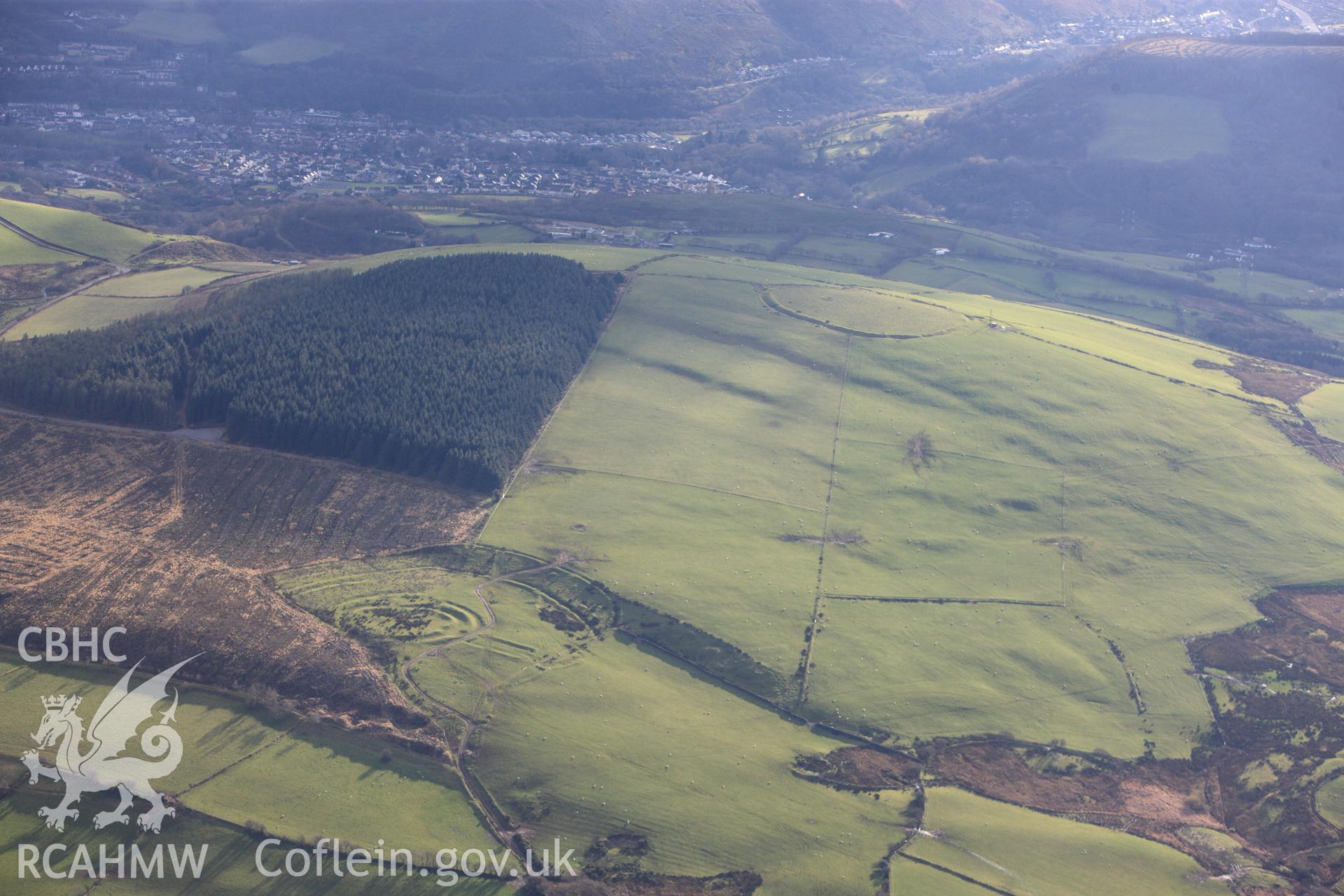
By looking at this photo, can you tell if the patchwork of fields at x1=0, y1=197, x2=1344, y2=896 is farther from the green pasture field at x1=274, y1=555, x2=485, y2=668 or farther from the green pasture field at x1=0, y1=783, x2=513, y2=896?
the green pasture field at x1=0, y1=783, x2=513, y2=896

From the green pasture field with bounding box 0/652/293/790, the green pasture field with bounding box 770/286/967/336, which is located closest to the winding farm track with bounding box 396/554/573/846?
the green pasture field with bounding box 0/652/293/790

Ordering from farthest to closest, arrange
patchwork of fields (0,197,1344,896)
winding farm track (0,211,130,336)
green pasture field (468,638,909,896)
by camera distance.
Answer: winding farm track (0,211,130,336), patchwork of fields (0,197,1344,896), green pasture field (468,638,909,896)

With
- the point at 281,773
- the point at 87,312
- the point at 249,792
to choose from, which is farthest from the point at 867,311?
the point at 87,312

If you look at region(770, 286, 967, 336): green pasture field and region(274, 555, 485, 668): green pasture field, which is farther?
region(770, 286, 967, 336): green pasture field

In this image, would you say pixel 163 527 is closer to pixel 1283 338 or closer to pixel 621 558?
pixel 621 558

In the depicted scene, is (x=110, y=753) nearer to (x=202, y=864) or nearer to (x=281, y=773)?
(x=281, y=773)

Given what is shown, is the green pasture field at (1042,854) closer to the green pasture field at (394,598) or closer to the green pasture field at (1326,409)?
the green pasture field at (394,598)

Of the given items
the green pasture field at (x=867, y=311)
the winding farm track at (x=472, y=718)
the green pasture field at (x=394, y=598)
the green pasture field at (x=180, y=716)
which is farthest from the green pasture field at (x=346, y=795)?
the green pasture field at (x=867, y=311)

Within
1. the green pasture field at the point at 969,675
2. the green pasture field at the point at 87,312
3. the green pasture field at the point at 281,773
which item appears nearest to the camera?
the green pasture field at the point at 281,773
